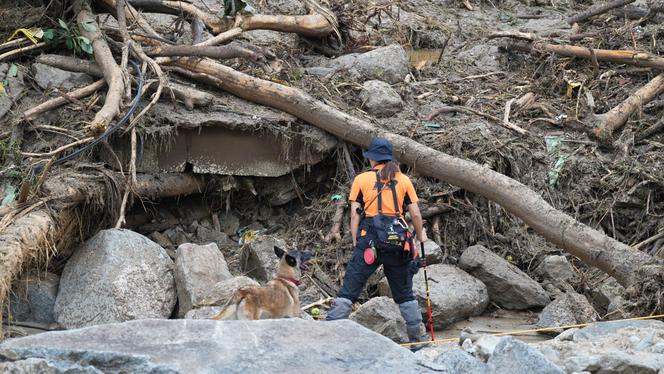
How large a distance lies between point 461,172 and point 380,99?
6.04 feet

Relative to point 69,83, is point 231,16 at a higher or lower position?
higher

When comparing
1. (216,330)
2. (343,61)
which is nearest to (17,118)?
(343,61)

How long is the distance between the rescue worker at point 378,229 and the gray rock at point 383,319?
1.53 ft

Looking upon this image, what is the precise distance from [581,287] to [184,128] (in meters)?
4.53

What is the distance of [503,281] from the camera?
10258mm

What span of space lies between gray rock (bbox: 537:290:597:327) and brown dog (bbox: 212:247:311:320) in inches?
108

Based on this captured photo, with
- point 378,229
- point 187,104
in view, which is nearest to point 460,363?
point 378,229

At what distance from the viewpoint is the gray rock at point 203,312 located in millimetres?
8359

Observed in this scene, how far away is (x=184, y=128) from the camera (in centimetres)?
1073

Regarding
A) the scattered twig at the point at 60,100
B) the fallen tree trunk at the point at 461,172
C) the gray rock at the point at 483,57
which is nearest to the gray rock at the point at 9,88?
the scattered twig at the point at 60,100

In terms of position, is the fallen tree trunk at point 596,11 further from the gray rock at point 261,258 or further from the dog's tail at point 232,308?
the dog's tail at point 232,308

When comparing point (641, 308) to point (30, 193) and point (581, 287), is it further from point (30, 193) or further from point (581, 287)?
point (30, 193)

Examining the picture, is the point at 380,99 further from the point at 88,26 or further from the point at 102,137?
the point at 102,137

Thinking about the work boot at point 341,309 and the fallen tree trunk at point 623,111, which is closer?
the work boot at point 341,309
